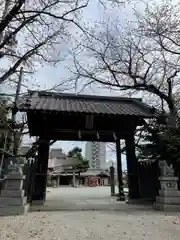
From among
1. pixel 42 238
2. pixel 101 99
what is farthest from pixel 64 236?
pixel 101 99

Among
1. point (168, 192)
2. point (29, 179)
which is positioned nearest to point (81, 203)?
point (29, 179)

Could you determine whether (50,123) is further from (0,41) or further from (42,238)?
(42,238)

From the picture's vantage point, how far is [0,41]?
5211 mm

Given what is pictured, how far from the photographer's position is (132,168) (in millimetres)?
7570

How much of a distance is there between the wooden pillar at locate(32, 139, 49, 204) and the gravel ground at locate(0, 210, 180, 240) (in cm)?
171

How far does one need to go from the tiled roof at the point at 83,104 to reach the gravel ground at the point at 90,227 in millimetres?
3145

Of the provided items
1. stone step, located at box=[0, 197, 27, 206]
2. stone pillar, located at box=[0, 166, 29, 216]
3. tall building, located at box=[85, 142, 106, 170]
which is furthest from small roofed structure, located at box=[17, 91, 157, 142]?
tall building, located at box=[85, 142, 106, 170]

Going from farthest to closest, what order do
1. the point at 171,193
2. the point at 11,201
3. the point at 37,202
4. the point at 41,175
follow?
the point at 41,175, the point at 37,202, the point at 171,193, the point at 11,201

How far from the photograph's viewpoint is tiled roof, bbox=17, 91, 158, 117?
7.04m

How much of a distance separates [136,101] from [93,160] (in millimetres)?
45588

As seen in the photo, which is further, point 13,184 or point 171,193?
point 171,193

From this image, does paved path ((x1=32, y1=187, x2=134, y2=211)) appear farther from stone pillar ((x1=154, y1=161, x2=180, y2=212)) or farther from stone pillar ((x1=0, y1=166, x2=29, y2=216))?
stone pillar ((x1=154, y1=161, x2=180, y2=212))

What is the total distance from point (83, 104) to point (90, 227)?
16.7ft

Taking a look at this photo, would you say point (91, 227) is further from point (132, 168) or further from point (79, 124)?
point (79, 124)
